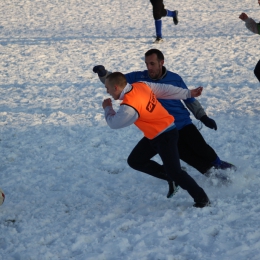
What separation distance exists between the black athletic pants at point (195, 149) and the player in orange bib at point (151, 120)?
45 centimetres

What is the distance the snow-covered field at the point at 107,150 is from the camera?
421 centimetres

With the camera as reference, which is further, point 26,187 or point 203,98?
point 203,98

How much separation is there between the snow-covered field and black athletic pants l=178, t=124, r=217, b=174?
27 centimetres

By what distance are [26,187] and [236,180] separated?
2444 mm

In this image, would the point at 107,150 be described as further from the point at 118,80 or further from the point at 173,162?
the point at 118,80

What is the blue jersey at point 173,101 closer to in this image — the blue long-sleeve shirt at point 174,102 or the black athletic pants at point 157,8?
the blue long-sleeve shirt at point 174,102

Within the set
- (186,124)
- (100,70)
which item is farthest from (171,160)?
(100,70)

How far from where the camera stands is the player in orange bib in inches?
167

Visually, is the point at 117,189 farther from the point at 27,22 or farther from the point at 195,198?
the point at 27,22

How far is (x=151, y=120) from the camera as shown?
4.38 meters

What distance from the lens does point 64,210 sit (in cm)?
499

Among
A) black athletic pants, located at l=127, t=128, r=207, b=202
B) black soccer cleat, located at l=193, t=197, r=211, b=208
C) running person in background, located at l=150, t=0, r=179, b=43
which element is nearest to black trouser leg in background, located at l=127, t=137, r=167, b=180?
black athletic pants, located at l=127, t=128, r=207, b=202

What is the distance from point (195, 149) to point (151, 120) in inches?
33.3

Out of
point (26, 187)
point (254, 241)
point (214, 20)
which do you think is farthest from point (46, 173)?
point (214, 20)
